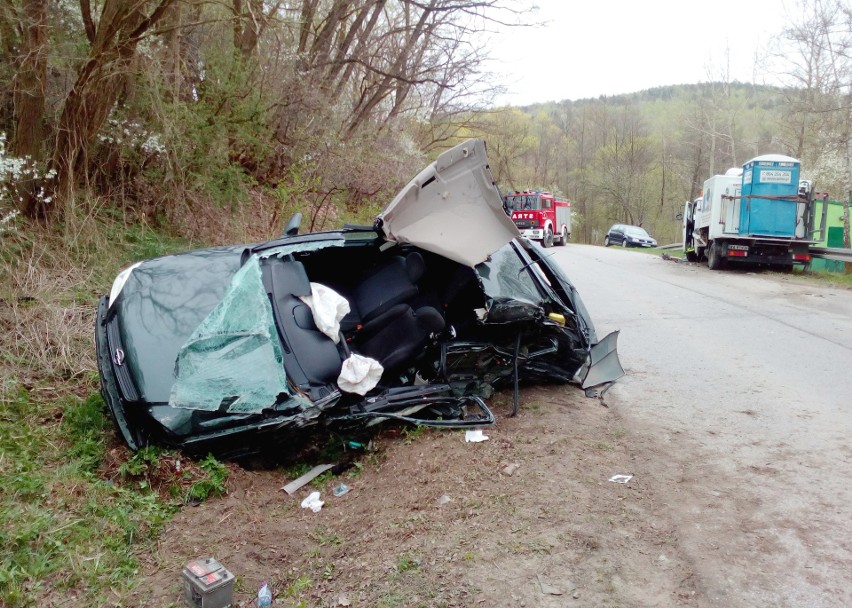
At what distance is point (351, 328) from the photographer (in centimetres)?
511

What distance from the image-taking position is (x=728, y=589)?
2.83 meters

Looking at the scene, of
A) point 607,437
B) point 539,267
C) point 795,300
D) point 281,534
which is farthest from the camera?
point 795,300

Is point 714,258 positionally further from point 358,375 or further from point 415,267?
point 358,375

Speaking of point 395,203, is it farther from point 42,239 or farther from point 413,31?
point 413,31

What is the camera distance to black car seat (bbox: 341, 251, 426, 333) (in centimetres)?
509

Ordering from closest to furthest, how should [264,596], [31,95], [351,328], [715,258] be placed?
[264,596] → [351,328] → [31,95] → [715,258]

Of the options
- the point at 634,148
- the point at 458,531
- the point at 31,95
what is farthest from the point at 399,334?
the point at 634,148

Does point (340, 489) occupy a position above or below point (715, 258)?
below

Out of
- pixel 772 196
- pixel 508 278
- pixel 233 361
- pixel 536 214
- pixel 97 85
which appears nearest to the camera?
pixel 233 361

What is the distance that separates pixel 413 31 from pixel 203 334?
492 inches

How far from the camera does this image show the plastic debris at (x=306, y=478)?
4.13 m

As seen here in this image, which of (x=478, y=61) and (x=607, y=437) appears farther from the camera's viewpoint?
(x=478, y=61)

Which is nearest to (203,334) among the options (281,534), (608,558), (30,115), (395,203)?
(281,534)

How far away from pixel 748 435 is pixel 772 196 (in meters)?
13.1
